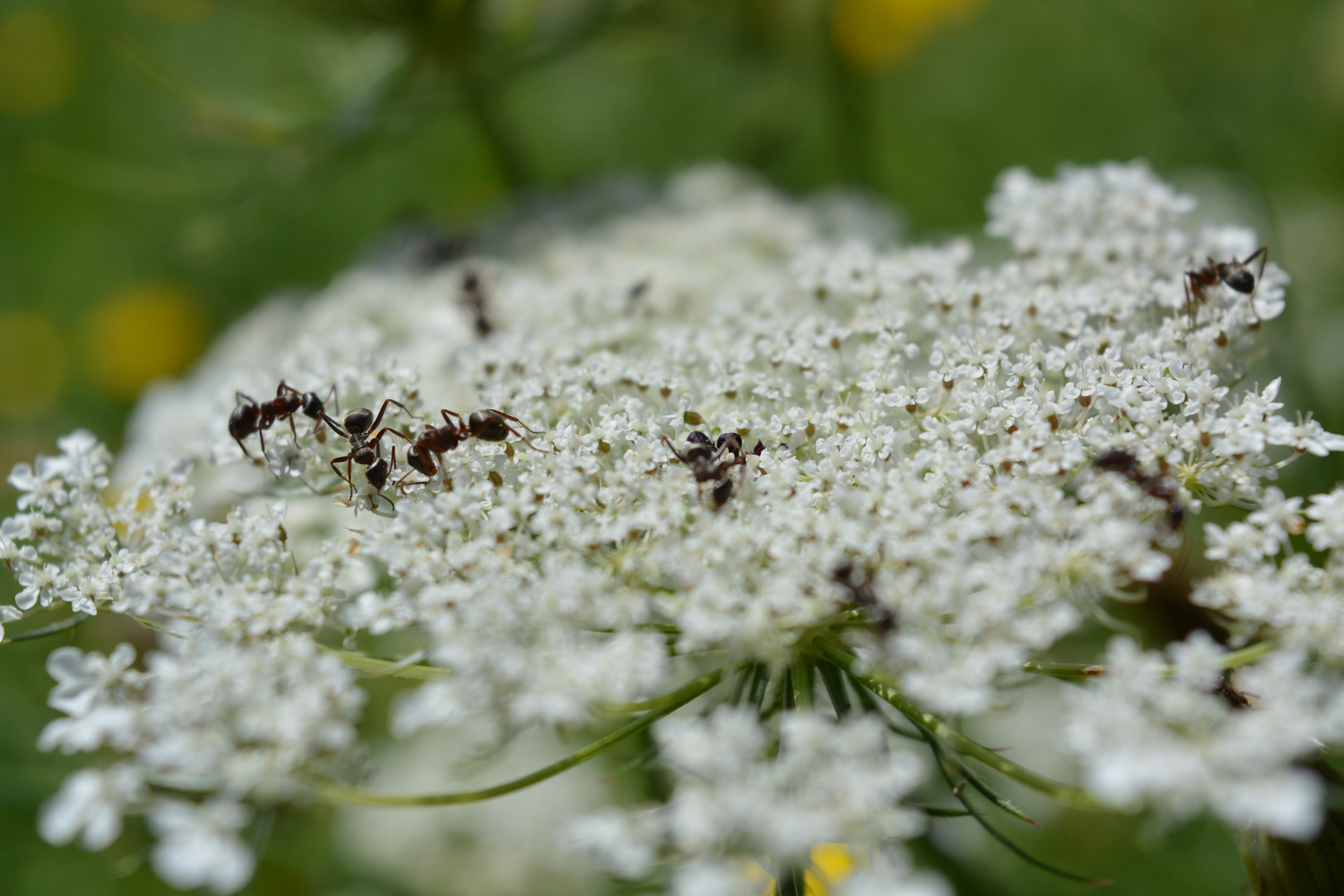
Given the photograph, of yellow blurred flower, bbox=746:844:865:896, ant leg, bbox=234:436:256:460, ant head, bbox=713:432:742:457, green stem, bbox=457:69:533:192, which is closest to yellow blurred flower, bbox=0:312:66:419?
green stem, bbox=457:69:533:192

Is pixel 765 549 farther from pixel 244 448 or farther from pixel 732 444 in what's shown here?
pixel 244 448

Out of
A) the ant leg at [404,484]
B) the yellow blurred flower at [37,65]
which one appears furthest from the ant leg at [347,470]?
the yellow blurred flower at [37,65]

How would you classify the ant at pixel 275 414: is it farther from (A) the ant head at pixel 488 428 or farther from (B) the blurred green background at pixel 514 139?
(B) the blurred green background at pixel 514 139

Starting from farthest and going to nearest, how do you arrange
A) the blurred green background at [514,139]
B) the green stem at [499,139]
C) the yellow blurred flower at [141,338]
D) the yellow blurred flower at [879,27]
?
1. the yellow blurred flower at [141,338]
2. the yellow blurred flower at [879,27]
3. the green stem at [499,139]
4. the blurred green background at [514,139]

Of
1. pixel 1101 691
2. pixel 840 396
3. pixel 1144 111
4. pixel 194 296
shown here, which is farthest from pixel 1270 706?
pixel 194 296

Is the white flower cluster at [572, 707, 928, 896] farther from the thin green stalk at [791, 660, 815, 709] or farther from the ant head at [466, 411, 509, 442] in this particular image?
the ant head at [466, 411, 509, 442]

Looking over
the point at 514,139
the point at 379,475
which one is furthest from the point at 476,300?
the point at 514,139
